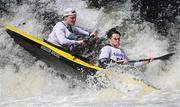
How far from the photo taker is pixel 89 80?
7.48 m

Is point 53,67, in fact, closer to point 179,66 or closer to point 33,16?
point 179,66

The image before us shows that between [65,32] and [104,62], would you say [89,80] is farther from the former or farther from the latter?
[65,32]

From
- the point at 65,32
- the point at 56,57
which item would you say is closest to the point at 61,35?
the point at 65,32

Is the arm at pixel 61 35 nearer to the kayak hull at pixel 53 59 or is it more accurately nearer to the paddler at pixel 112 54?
the kayak hull at pixel 53 59

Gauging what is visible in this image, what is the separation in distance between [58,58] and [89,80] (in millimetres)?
703

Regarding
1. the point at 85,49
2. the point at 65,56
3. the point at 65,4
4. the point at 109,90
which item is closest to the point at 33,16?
the point at 65,4

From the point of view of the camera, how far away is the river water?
6.20 m

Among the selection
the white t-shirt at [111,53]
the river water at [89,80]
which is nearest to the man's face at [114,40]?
the white t-shirt at [111,53]

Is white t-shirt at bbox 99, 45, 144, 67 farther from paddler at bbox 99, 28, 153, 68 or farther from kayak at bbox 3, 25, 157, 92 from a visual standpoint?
kayak at bbox 3, 25, 157, 92

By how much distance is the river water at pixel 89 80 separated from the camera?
620cm

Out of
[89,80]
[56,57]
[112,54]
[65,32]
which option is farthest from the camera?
[65,32]

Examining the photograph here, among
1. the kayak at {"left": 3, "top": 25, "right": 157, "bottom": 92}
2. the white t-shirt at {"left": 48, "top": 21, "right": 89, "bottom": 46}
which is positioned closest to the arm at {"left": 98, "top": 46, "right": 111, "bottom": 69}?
the kayak at {"left": 3, "top": 25, "right": 157, "bottom": 92}

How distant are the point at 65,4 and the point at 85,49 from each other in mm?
2484

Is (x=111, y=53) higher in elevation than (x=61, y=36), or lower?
lower
